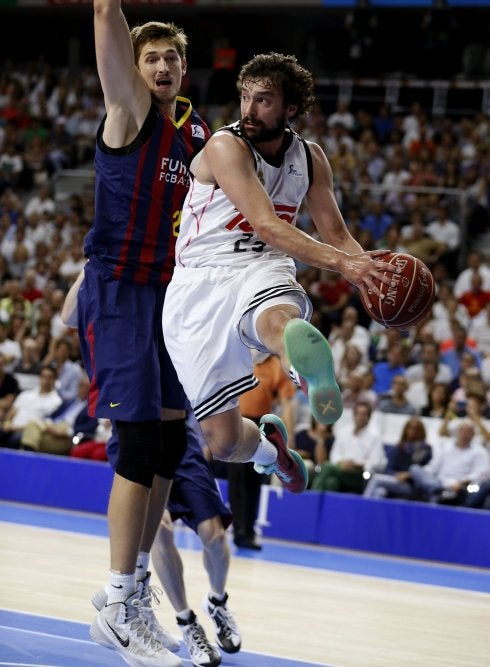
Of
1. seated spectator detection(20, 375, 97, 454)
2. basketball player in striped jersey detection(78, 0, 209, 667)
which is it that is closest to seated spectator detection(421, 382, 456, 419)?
seated spectator detection(20, 375, 97, 454)

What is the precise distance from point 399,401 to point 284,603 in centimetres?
418

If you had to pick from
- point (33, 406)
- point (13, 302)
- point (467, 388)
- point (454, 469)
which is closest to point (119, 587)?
point (454, 469)

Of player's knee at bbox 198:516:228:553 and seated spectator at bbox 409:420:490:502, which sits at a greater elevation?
player's knee at bbox 198:516:228:553

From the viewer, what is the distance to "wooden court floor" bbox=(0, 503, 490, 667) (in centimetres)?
575

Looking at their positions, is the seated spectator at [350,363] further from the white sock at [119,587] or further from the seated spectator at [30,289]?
the white sock at [119,587]

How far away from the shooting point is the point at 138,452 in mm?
4848

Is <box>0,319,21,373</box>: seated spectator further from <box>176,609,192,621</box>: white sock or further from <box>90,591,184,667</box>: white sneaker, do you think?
<box>90,591,184,667</box>: white sneaker

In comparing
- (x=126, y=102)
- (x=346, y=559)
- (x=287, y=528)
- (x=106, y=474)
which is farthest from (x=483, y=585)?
(x=126, y=102)

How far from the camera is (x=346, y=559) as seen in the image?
32.2 ft

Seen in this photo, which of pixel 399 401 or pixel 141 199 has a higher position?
pixel 141 199

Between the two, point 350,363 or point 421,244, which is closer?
point 350,363

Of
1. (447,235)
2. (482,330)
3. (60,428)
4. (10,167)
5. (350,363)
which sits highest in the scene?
(10,167)

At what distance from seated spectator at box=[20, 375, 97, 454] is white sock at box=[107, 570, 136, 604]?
23.1 feet

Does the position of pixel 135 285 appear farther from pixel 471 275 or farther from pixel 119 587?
pixel 471 275
